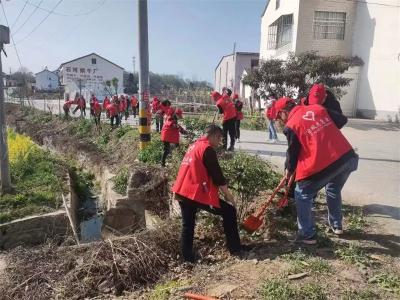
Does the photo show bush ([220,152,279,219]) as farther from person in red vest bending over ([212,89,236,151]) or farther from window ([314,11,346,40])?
window ([314,11,346,40])

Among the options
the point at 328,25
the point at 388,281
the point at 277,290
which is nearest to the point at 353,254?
the point at 388,281

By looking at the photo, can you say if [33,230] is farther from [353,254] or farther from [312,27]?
[312,27]

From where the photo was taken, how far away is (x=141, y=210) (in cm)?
833

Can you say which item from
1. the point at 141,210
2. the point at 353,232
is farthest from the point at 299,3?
the point at 353,232

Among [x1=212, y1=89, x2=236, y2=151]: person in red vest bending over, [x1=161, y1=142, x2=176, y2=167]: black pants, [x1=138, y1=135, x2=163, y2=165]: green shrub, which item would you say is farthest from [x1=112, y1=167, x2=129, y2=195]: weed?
[x1=212, y1=89, x2=236, y2=151]: person in red vest bending over

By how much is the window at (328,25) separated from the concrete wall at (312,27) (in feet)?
0.61

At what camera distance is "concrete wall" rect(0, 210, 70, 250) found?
736 cm

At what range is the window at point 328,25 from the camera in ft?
77.4

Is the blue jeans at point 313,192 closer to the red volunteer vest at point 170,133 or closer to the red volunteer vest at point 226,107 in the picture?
the red volunteer vest at point 170,133

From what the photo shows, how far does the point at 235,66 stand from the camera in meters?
43.2

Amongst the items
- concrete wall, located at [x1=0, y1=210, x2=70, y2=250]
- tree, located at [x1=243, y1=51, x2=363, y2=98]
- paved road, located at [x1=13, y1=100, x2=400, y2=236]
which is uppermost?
tree, located at [x1=243, y1=51, x2=363, y2=98]

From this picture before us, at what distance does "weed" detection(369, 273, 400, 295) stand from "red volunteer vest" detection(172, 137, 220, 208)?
1.69 meters

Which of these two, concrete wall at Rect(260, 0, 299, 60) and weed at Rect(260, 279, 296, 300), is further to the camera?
concrete wall at Rect(260, 0, 299, 60)

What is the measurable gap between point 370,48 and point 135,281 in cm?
2188
